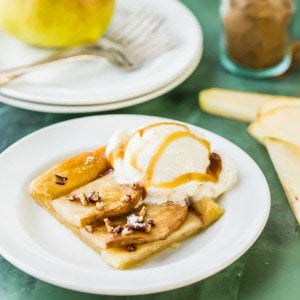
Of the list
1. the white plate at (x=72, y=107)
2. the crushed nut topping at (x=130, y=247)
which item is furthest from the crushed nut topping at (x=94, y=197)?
the white plate at (x=72, y=107)

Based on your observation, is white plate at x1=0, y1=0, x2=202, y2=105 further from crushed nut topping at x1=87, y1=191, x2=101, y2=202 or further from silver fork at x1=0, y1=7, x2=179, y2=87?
crushed nut topping at x1=87, y1=191, x2=101, y2=202

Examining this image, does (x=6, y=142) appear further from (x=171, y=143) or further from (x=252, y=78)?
(x=252, y=78)

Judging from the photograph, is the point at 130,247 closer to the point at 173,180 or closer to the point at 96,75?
the point at 173,180

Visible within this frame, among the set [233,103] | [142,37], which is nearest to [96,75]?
[142,37]

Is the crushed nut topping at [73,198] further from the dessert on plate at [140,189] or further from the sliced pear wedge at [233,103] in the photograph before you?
the sliced pear wedge at [233,103]

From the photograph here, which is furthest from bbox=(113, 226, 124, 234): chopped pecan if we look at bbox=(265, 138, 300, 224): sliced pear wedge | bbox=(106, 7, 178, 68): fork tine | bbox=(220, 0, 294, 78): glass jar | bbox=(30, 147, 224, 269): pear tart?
bbox=(220, 0, 294, 78): glass jar

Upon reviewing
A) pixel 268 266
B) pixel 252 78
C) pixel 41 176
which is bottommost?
pixel 252 78

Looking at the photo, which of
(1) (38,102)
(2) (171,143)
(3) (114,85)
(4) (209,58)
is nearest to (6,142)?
(1) (38,102)
